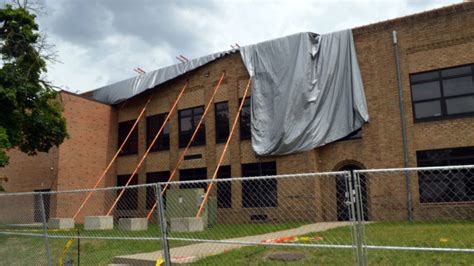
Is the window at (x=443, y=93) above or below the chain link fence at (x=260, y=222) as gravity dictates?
above

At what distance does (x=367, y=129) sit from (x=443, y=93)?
3115 mm

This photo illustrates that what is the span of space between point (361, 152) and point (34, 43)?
1401 cm

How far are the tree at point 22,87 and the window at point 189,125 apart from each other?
21.4 ft

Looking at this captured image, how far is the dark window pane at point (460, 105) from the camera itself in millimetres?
16797

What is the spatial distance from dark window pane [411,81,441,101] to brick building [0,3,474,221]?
36 millimetres

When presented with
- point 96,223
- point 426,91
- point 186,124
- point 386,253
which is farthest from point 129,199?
point 386,253

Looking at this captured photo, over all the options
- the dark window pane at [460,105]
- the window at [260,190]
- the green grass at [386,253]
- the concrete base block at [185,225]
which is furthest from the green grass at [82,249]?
the dark window pane at [460,105]

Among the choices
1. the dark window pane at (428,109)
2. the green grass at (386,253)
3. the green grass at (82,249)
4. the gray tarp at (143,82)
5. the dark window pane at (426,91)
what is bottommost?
the green grass at (82,249)

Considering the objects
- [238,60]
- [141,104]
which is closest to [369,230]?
[238,60]

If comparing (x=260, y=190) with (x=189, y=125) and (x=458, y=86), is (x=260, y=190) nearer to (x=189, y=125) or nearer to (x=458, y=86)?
(x=189, y=125)

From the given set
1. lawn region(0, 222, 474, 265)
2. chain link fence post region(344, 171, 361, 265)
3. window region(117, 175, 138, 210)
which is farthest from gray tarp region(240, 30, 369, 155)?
chain link fence post region(344, 171, 361, 265)

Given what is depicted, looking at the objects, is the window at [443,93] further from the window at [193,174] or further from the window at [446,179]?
the window at [193,174]

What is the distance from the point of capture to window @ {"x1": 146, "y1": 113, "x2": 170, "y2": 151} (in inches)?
979

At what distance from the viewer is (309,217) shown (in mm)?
18250
